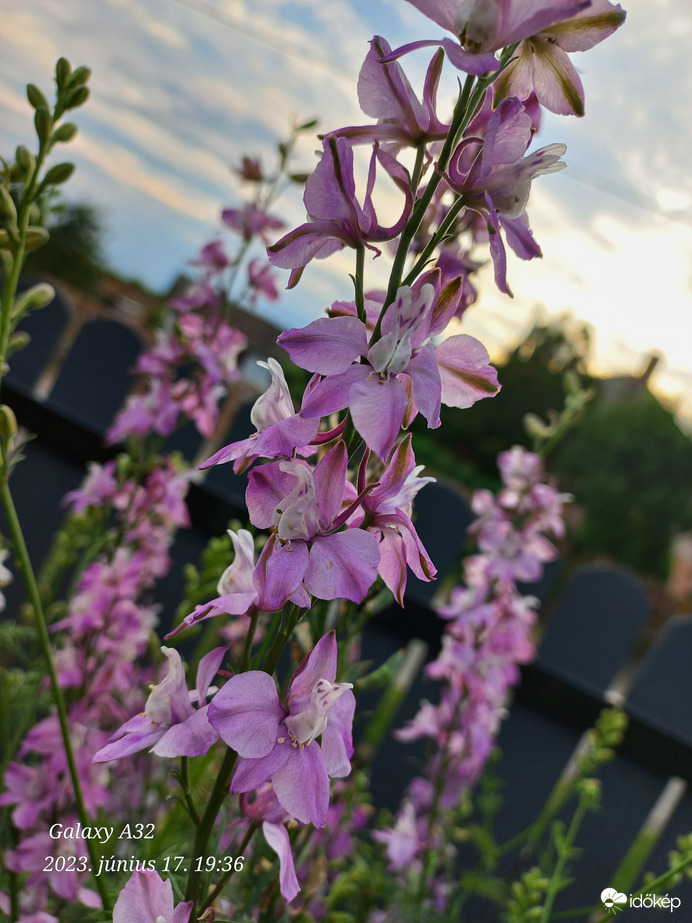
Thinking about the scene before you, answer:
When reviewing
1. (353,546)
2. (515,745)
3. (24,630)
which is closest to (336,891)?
(24,630)

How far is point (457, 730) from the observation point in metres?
1.44

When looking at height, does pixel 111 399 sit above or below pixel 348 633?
below

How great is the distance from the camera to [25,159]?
0.57 metres

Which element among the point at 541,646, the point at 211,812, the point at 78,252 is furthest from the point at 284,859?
the point at 78,252

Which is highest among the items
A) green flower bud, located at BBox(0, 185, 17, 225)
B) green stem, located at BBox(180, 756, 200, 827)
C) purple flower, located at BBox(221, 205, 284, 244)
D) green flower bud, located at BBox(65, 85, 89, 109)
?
purple flower, located at BBox(221, 205, 284, 244)

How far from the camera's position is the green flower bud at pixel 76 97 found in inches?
23.5

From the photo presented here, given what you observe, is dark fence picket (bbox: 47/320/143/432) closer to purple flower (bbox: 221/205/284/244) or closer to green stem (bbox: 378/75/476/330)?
purple flower (bbox: 221/205/284/244)

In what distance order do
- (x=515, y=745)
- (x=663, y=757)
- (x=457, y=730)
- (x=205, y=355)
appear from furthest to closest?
(x=515, y=745), (x=663, y=757), (x=457, y=730), (x=205, y=355)

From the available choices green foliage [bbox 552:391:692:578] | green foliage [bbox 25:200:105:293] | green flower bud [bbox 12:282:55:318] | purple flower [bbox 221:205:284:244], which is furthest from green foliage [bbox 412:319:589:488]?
green flower bud [bbox 12:282:55:318]

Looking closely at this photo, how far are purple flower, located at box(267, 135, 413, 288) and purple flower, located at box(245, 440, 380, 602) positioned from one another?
0.39 feet

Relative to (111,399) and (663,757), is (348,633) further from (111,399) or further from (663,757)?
(111,399)

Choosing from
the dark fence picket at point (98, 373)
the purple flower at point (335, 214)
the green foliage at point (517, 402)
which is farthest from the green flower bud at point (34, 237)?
the green foliage at point (517, 402)

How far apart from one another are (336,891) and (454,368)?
67cm

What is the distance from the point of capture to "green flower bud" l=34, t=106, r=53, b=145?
58 cm
